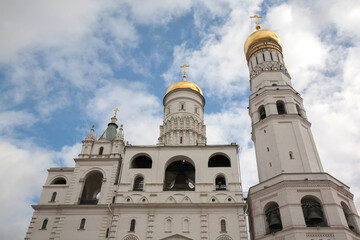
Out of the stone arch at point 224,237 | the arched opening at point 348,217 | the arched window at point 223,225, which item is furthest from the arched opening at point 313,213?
the arched window at point 223,225

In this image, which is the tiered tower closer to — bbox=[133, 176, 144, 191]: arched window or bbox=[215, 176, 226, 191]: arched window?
bbox=[133, 176, 144, 191]: arched window

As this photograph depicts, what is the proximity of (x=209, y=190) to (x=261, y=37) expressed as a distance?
18.6 meters

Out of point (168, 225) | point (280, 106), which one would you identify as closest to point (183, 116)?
point (280, 106)

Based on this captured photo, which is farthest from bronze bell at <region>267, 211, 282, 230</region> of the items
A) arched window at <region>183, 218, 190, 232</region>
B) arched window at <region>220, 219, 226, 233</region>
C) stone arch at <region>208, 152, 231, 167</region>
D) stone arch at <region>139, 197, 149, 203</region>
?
stone arch at <region>139, 197, 149, 203</region>

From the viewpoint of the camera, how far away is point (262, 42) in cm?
3362

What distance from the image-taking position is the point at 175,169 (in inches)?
1147

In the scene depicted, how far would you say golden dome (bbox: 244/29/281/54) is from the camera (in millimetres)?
33688

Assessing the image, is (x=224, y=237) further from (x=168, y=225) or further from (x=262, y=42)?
(x=262, y=42)

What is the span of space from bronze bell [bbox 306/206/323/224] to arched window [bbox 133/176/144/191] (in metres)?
13.1

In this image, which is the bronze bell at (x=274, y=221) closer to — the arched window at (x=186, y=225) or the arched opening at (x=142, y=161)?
the arched window at (x=186, y=225)

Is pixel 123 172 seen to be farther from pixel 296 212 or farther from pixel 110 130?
pixel 296 212

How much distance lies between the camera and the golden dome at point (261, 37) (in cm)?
3369

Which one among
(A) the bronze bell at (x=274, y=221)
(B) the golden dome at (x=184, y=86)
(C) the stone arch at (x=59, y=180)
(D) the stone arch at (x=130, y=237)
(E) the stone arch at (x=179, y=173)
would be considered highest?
(B) the golden dome at (x=184, y=86)

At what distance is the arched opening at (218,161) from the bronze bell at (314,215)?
8.74 metres
